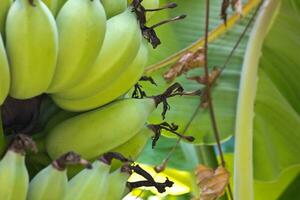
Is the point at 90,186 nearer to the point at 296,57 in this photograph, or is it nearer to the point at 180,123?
the point at 180,123

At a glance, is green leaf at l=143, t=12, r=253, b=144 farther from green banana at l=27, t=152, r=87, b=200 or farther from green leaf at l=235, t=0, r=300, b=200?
green banana at l=27, t=152, r=87, b=200

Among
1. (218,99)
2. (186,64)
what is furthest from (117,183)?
(218,99)

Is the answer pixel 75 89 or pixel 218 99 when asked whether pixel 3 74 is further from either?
pixel 218 99

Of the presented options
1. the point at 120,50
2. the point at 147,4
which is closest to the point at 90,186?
the point at 120,50

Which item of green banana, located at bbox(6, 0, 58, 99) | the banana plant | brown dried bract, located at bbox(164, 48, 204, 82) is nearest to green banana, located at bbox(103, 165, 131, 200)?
green banana, located at bbox(6, 0, 58, 99)

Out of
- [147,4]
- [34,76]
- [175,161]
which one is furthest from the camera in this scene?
[175,161]

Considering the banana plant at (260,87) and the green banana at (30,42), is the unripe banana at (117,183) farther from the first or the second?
the banana plant at (260,87)

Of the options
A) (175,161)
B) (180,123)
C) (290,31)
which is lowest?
(175,161)
